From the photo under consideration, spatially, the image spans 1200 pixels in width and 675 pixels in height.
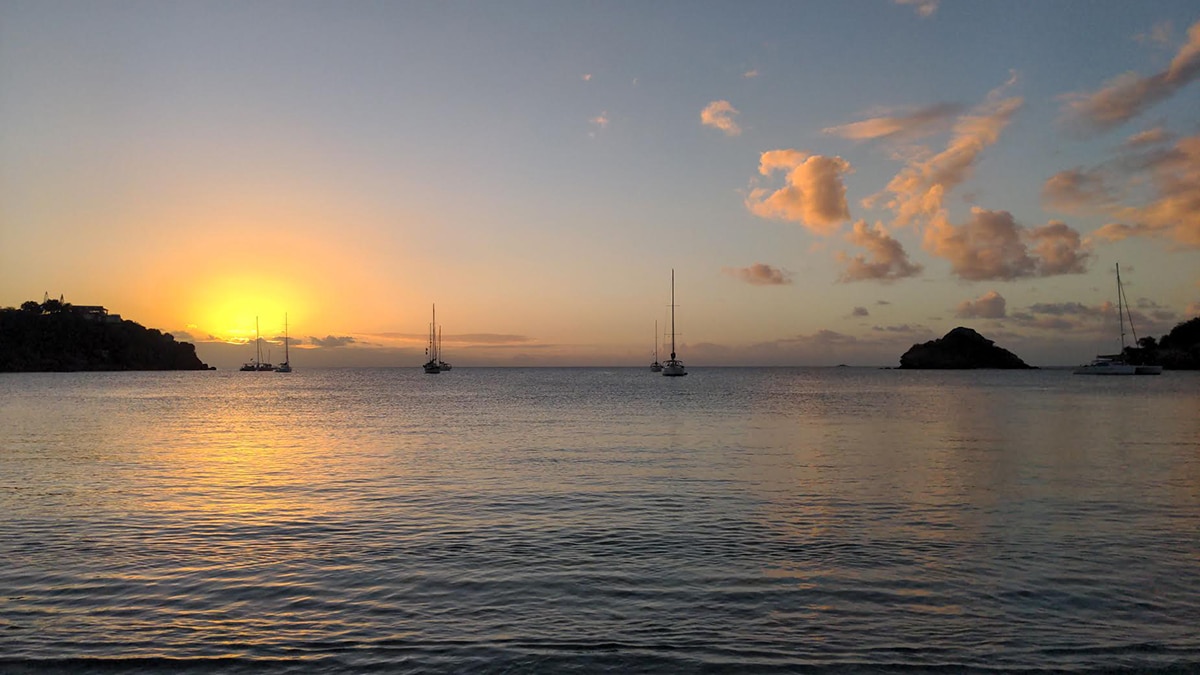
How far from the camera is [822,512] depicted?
2142cm

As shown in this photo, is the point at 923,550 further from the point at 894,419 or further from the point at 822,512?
the point at 894,419

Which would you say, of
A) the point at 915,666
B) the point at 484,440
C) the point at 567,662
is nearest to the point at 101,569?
the point at 567,662

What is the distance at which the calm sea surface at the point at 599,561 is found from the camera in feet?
34.8

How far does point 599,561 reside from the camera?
51.5 feet

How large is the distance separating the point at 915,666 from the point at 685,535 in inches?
334

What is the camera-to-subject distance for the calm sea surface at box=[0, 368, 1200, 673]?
34.8 feet

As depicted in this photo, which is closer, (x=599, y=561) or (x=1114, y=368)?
(x=599, y=561)

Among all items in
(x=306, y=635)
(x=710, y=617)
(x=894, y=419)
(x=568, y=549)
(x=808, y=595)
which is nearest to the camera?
(x=306, y=635)

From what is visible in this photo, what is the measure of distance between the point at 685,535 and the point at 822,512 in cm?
519

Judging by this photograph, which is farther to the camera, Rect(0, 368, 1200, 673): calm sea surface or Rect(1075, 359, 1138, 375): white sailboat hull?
Rect(1075, 359, 1138, 375): white sailboat hull

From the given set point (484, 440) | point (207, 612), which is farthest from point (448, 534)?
point (484, 440)

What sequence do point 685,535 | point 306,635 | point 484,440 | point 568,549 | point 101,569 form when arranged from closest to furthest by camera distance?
point 306,635 < point 101,569 < point 568,549 < point 685,535 < point 484,440

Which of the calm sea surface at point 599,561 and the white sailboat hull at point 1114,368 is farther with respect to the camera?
the white sailboat hull at point 1114,368

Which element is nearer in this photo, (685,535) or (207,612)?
(207,612)
